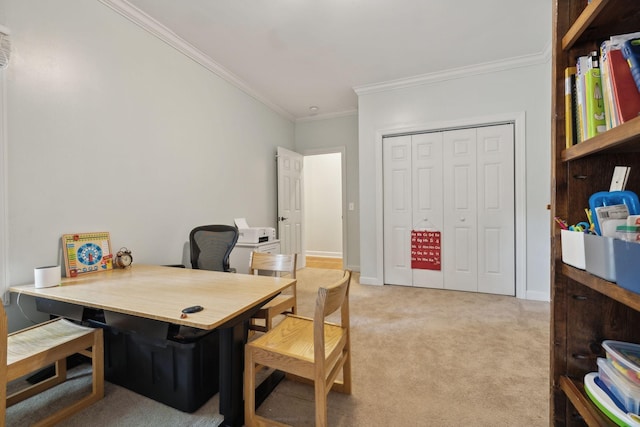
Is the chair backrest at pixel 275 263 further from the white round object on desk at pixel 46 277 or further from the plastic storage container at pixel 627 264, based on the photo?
the plastic storage container at pixel 627 264

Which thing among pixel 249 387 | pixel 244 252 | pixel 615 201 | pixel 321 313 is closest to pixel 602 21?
pixel 615 201

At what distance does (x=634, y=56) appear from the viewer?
0.64 metres

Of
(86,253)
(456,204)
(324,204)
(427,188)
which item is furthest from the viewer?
(324,204)

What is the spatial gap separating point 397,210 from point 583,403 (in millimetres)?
2960

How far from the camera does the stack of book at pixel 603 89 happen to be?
0.65 meters

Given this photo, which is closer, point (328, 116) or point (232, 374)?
point (232, 374)

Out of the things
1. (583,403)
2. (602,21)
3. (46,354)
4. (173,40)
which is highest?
(173,40)

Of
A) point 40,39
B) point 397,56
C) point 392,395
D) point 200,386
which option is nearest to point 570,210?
point 392,395

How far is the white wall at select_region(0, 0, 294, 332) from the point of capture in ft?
5.59

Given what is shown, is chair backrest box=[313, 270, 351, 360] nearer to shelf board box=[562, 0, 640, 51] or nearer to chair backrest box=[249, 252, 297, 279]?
chair backrest box=[249, 252, 297, 279]

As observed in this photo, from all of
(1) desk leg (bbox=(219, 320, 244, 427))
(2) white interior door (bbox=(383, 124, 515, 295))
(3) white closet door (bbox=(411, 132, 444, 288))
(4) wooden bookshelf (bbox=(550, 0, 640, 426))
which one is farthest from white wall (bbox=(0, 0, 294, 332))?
(4) wooden bookshelf (bbox=(550, 0, 640, 426))

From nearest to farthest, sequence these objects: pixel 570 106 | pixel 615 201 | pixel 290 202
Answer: pixel 615 201
pixel 570 106
pixel 290 202

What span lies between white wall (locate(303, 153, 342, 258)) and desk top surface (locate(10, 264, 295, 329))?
4456mm

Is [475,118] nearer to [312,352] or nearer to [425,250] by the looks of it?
[425,250]
